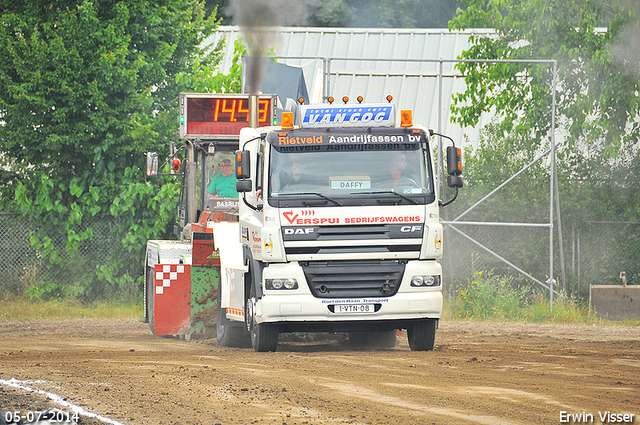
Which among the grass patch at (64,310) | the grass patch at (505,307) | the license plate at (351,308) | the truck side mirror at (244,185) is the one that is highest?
the truck side mirror at (244,185)

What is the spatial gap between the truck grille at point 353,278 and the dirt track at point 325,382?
2.51 ft

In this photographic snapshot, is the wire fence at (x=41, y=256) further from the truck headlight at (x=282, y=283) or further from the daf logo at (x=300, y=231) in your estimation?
the daf logo at (x=300, y=231)

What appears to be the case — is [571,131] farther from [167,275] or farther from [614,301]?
[167,275]

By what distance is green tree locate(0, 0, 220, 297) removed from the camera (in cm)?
1770

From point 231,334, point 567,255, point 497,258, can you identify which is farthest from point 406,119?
point 567,255

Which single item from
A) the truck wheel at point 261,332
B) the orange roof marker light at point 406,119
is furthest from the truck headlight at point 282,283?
the orange roof marker light at point 406,119

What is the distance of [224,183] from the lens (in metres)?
14.2

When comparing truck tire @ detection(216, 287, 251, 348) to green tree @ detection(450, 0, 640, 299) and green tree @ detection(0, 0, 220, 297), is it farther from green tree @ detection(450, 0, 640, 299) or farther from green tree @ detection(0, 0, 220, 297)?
green tree @ detection(450, 0, 640, 299)

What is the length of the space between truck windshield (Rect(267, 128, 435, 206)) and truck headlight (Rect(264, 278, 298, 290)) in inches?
34.8

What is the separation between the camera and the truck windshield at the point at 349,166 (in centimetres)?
1038

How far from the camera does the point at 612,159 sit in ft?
62.5

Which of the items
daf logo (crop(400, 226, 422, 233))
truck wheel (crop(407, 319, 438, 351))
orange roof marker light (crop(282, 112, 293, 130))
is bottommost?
truck wheel (crop(407, 319, 438, 351))

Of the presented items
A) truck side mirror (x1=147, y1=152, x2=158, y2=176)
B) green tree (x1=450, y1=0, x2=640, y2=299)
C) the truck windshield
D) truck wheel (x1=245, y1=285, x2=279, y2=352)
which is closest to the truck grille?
the truck windshield

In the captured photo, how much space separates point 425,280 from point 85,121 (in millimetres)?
10072
